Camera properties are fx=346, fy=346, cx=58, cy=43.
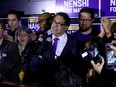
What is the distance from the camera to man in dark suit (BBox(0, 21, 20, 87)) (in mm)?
3535

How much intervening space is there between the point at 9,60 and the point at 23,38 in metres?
0.87

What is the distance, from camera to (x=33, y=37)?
4898mm

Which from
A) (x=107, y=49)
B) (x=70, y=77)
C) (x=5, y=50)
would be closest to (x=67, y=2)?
(x=5, y=50)

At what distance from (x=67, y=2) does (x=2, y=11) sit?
7.56 feet

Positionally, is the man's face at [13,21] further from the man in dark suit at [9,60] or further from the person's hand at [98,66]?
the person's hand at [98,66]

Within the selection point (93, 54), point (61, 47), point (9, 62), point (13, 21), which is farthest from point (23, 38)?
point (93, 54)

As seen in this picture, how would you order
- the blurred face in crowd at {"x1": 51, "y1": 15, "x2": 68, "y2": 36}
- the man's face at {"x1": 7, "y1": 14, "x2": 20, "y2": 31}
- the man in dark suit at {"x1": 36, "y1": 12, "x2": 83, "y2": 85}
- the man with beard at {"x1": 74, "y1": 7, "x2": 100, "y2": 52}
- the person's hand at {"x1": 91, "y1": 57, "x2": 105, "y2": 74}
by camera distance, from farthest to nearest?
the man's face at {"x1": 7, "y1": 14, "x2": 20, "y2": 31} < the man with beard at {"x1": 74, "y1": 7, "x2": 100, "y2": 52} < the blurred face in crowd at {"x1": 51, "y1": 15, "x2": 68, "y2": 36} < the man in dark suit at {"x1": 36, "y1": 12, "x2": 83, "y2": 85} < the person's hand at {"x1": 91, "y1": 57, "x2": 105, "y2": 74}

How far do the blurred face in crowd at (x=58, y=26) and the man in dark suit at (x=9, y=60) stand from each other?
0.56 m

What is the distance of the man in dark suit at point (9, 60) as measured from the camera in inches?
139

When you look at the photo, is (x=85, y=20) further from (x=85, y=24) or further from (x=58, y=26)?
(x=58, y=26)

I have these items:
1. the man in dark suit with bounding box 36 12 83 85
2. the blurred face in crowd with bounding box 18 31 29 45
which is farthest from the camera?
the blurred face in crowd with bounding box 18 31 29 45

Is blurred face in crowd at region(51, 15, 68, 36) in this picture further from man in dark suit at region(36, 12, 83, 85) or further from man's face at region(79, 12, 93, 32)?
man's face at region(79, 12, 93, 32)

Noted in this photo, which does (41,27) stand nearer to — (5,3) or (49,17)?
(49,17)

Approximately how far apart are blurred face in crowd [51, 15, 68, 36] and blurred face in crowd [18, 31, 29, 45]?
771 mm
